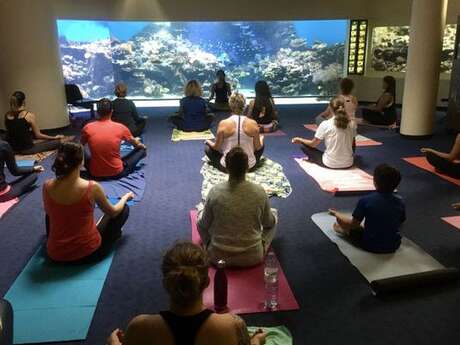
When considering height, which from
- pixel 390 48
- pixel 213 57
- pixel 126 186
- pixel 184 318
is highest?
pixel 390 48

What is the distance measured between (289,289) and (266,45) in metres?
10.7

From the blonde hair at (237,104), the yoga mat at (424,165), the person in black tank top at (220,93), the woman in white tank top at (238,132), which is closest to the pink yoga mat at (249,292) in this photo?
the woman in white tank top at (238,132)

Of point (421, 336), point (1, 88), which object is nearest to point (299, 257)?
point (421, 336)

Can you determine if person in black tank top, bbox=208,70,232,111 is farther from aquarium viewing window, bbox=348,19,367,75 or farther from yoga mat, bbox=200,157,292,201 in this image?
yoga mat, bbox=200,157,292,201

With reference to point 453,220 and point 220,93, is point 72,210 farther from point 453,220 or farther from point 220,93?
point 220,93

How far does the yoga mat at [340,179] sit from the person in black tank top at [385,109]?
2852mm

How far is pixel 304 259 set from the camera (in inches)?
135

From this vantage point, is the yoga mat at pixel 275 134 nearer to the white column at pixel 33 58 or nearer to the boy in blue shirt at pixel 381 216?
the white column at pixel 33 58

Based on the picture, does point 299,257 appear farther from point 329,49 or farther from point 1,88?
point 329,49

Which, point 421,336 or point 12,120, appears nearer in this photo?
point 421,336

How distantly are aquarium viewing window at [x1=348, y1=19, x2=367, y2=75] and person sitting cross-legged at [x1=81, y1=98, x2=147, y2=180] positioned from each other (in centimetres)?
740

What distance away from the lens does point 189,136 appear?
750 centimetres

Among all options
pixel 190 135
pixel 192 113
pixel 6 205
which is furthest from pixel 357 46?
pixel 6 205

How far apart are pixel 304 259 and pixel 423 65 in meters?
4.74
